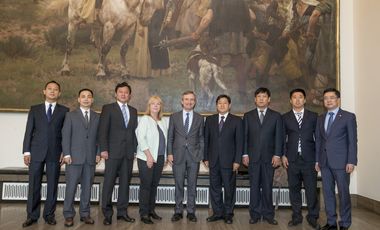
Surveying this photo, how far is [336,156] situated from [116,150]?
2.81m

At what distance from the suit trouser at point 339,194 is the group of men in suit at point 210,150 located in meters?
0.01

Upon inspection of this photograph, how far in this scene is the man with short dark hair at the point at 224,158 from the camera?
195 inches

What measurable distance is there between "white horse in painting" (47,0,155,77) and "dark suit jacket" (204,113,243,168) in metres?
2.75

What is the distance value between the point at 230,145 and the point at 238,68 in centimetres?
229

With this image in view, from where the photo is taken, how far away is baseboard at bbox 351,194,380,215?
5909 millimetres

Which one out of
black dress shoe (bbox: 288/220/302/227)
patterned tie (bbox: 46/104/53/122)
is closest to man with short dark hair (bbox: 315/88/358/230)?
black dress shoe (bbox: 288/220/302/227)

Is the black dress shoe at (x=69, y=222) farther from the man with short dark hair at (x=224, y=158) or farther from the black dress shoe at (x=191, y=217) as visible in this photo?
the man with short dark hair at (x=224, y=158)

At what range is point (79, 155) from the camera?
4695 millimetres

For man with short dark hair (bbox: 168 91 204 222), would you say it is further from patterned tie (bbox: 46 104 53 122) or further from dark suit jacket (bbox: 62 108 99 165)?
patterned tie (bbox: 46 104 53 122)

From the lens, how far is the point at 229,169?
16.3ft

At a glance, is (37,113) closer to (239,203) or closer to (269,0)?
(239,203)

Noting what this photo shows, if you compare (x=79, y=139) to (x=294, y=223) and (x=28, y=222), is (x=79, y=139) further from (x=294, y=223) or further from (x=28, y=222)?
(x=294, y=223)

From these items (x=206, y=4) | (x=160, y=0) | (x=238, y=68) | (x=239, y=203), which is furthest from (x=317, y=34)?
(x=239, y=203)

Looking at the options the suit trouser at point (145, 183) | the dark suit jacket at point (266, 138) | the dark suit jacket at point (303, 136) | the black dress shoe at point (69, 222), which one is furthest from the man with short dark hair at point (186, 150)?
the black dress shoe at point (69, 222)
